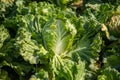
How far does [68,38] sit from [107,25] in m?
0.83

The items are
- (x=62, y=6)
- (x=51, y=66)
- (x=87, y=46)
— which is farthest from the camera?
(x=62, y=6)

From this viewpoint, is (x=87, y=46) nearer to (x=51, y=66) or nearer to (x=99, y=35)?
(x=99, y=35)

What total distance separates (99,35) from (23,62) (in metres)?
1.34

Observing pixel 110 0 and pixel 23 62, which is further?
pixel 110 0

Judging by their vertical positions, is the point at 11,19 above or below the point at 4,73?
above

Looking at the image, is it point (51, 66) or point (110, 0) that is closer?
point (51, 66)

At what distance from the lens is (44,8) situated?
5648 mm

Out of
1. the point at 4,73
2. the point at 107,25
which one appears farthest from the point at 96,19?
the point at 4,73

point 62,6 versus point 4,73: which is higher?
point 62,6

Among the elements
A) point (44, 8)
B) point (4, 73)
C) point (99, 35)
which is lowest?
point (4, 73)

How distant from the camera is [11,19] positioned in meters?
5.71

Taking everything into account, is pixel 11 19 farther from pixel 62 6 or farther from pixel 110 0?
pixel 110 0

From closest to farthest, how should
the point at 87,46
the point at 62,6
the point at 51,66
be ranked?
1. the point at 51,66
2. the point at 87,46
3. the point at 62,6

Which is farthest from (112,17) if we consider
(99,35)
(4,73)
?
(4,73)
